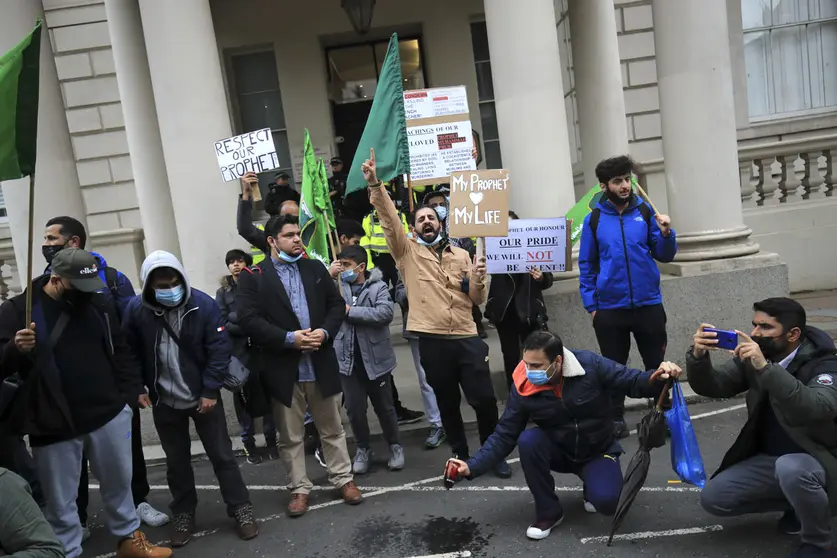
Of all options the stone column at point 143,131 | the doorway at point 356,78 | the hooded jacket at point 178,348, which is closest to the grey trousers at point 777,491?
the hooded jacket at point 178,348

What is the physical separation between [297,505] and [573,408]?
6.62 feet

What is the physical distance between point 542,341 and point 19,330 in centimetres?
286

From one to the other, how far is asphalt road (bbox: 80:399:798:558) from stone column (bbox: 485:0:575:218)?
7.87ft

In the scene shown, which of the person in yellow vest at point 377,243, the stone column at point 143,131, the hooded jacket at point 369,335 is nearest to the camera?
the hooded jacket at point 369,335

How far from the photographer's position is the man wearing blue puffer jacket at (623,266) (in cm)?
492

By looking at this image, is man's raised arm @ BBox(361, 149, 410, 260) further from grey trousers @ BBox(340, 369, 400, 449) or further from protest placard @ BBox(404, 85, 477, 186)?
protest placard @ BBox(404, 85, 477, 186)

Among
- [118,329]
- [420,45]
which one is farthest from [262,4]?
[118,329]

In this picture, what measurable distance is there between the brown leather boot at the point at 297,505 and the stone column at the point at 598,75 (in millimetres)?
5759

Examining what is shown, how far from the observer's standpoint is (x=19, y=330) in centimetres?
358

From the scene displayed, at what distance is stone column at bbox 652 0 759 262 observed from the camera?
6.33 m

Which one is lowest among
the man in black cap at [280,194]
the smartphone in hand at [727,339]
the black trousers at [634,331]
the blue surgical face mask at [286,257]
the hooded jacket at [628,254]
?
the black trousers at [634,331]

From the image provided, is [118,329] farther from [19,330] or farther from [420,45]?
[420,45]

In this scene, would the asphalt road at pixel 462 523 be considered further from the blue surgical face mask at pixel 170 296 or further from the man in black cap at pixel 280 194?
the man in black cap at pixel 280 194

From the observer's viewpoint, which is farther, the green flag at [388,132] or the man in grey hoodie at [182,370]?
the green flag at [388,132]
